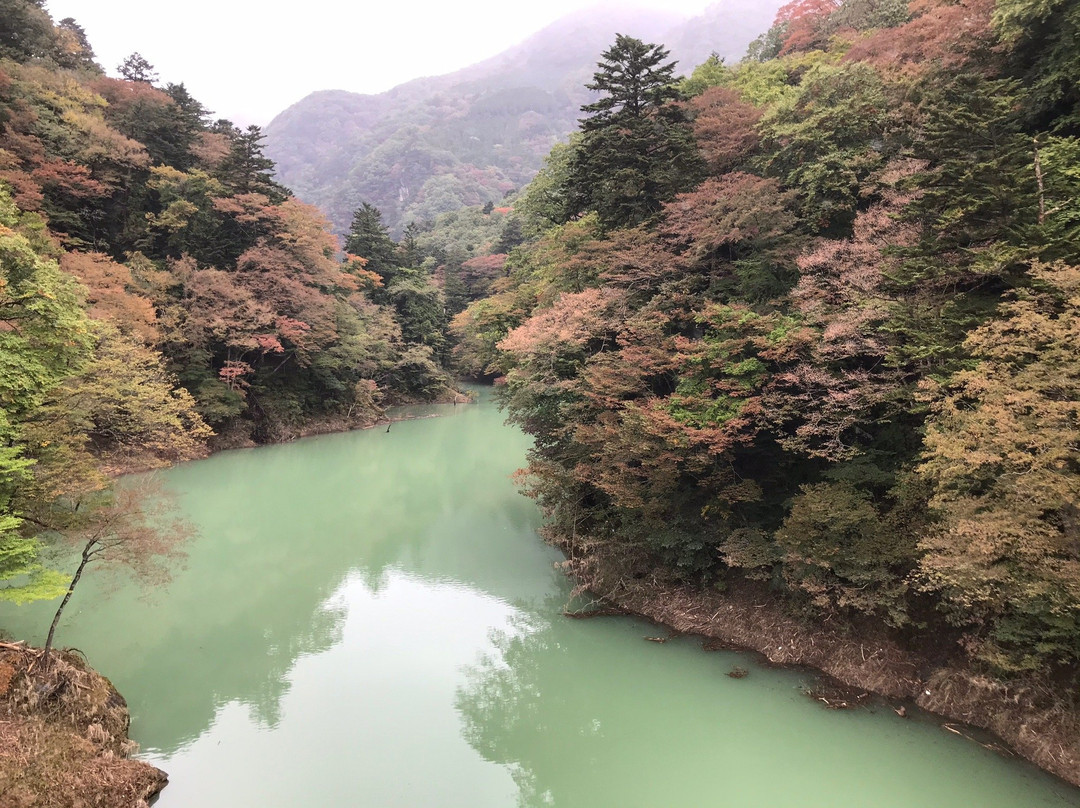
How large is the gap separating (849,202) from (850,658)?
19.6 feet

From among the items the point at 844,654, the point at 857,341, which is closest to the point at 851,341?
the point at 857,341

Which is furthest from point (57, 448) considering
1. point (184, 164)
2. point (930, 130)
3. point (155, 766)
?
point (184, 164)

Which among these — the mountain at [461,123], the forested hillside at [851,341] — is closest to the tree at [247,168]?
the forested hillside at [851,341]

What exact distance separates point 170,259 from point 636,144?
15843 millimetres

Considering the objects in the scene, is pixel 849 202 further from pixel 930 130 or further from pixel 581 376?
pixel 581 376

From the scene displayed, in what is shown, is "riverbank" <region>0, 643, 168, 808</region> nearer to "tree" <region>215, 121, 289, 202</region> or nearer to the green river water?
the green river water

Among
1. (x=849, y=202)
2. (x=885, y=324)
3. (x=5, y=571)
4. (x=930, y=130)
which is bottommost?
(x=5, y=571)

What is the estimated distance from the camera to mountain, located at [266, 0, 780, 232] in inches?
2906

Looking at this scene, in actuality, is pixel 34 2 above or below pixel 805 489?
above

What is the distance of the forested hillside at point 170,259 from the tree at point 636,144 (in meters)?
9.46

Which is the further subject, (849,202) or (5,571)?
(849,202)

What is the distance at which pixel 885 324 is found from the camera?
19.8ft

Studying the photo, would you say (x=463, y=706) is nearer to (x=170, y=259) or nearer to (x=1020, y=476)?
(x=1020, y=476)

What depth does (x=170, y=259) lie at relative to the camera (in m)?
18.2
